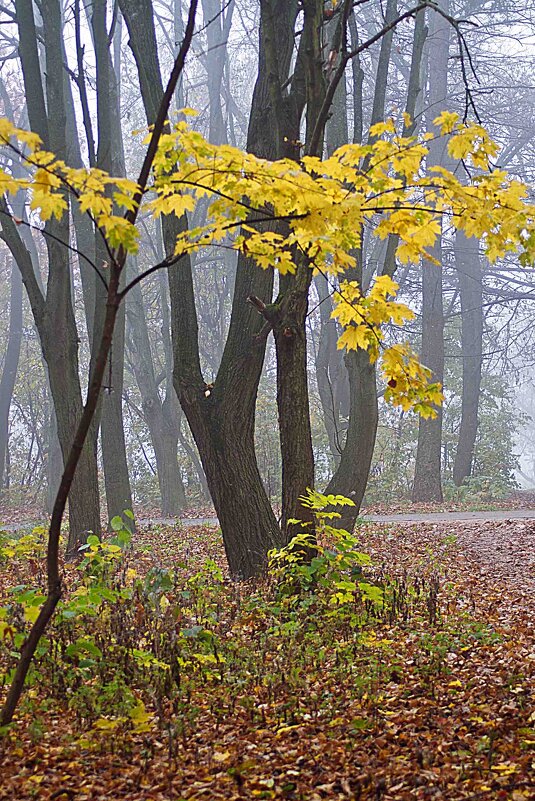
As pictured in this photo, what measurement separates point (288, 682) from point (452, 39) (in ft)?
61.9

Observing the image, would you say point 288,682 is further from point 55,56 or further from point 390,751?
point 55,56

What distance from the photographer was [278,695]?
4371 millimetres

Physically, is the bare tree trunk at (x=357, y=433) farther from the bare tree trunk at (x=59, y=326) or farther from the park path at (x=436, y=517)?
the park path at (x=436, y=517)

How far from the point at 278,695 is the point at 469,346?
59.1ft

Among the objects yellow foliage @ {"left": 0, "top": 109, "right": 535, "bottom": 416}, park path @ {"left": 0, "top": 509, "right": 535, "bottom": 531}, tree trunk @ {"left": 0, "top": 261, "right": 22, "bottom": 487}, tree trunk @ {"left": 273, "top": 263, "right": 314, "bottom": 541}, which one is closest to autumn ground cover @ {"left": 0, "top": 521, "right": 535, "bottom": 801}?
tree trunk @ {"left": 273, "top": 263, "right": 314, "bottom": 541}

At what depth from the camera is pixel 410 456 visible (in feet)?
68.8

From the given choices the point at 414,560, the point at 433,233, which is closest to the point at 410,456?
the point at 414,560

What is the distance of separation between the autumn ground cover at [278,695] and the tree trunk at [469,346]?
45.8 ft

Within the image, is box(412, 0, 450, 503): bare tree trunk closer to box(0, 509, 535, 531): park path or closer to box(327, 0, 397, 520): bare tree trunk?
box(0, 509, 535, 531): park path

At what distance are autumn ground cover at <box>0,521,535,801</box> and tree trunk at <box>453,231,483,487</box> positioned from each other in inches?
549

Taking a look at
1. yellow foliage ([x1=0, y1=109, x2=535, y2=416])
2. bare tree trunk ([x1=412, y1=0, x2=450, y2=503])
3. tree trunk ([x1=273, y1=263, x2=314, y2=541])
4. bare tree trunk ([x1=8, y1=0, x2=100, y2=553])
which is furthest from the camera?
bare tree trunk ([x1=412, y1=0, x2=450, y2=503])

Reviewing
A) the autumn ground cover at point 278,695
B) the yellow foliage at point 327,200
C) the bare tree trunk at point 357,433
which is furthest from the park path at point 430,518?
the yellow foliage at point 327,200

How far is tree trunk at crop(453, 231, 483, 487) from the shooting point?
66.8 feet

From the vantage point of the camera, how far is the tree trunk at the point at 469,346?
20375 mm
